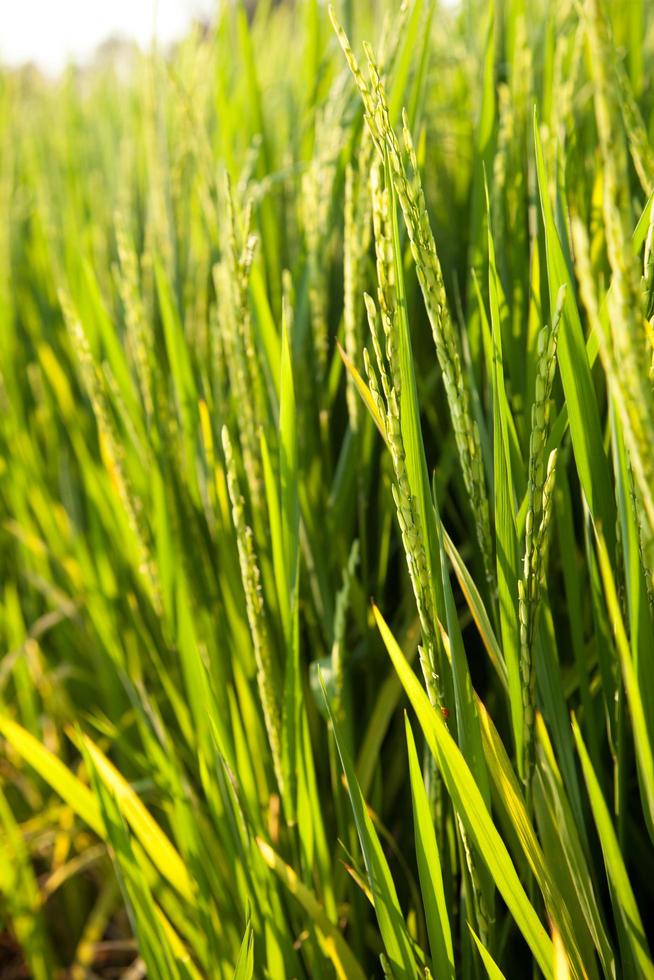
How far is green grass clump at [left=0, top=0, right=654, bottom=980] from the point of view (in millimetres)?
443

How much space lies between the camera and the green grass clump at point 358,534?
1.45ft

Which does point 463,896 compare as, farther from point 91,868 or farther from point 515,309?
point 91,868

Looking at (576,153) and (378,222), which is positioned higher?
(576,153)

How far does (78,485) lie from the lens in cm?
127

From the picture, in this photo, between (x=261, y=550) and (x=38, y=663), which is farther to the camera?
(x=38, y=663)

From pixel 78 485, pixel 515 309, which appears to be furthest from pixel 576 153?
pixel 78 485

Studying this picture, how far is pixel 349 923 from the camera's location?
0.66 metres

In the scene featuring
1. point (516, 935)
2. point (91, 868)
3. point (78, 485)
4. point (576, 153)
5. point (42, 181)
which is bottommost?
point (91, 868)

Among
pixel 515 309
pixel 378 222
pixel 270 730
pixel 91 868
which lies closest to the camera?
pixel 378 222

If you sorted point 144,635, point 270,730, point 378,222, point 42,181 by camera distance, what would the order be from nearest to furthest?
point 378,222 → point 270,730 → point 144,635 → point 42,181

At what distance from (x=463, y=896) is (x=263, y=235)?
0.74m

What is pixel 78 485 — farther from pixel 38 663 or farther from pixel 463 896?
pixel 463 896

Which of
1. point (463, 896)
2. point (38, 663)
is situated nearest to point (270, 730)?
point (463, 896)

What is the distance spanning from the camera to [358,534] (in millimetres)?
806
